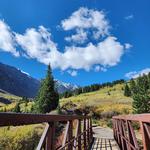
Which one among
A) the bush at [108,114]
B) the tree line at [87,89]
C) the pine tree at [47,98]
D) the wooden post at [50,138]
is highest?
the tree line at [87,89]

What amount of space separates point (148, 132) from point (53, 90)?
53.2m

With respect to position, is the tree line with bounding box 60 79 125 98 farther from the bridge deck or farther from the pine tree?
the bridge deck

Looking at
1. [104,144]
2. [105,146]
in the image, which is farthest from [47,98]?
[105,146]

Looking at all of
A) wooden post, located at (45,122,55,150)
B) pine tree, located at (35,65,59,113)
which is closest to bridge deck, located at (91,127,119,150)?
wooden post, located at (45,122,55,150)

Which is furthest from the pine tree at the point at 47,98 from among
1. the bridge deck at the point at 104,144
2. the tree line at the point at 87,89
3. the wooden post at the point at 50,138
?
the tree line at the point at 87,89

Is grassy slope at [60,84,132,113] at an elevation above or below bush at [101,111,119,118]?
above

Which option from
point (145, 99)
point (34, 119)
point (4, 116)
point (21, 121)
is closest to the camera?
point (4, 116)

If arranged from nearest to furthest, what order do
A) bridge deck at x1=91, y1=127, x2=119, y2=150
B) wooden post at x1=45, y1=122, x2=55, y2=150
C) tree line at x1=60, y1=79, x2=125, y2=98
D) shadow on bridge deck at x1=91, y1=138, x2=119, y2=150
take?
wooden post at x1=45, y1=122, x2=55, y2=150, shadow on bridge deck at x1=91, y1=138, x2=119, y2=150, bridge deck at x1=91, y1=127, x2=119, y2=150, tree line at x1=60, y1=79, x2=125, y2=98

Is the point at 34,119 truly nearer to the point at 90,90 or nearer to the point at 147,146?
the point at 147,146

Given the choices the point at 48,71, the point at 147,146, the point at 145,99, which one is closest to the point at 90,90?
the point at 48,71

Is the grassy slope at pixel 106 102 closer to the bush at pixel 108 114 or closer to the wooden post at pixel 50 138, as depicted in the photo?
the bush at pixel 108 114

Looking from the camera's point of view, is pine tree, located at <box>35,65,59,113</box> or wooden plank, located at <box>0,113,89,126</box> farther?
pine tree, located at <box>35,65,59,113</box>

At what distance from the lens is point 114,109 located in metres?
50.4

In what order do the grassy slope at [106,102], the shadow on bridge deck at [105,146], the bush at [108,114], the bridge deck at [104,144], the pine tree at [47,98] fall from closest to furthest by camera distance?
1. the shadow on bridge deck at [105,146]
2. the bridge deck at [104,144]
3. the bush at [108,114]
4. the grassy slope at [106,102]
5. the pine tree at [47,98]
